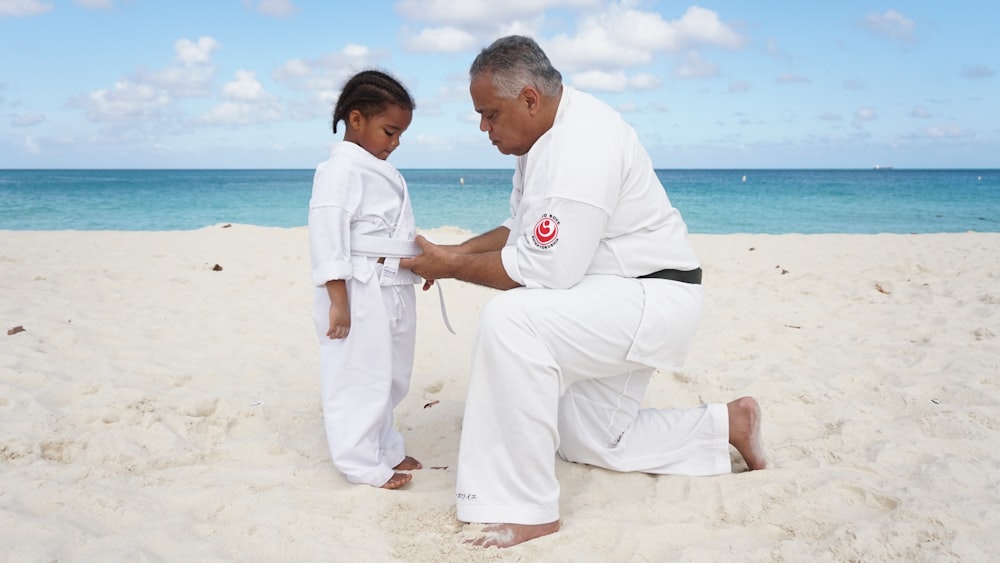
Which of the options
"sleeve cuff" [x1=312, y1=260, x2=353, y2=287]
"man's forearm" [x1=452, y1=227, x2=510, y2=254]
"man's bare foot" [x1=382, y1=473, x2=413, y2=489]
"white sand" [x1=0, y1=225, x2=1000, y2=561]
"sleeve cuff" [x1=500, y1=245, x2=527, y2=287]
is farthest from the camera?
"man's forearm" [x1=452, y1=227, x2=510, y2=254]

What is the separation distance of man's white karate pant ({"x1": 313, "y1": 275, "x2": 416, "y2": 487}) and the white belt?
0.07 meters

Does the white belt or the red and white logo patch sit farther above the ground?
the red and white logo patch

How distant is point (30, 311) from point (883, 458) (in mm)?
5523

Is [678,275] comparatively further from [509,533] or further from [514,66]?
[509,533]

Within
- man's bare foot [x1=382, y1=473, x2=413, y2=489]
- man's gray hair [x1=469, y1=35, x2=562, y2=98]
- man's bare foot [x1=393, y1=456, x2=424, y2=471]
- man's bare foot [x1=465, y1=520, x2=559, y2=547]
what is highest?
man's gray hair [x1=469, y1=35, x2=562, y2=98]

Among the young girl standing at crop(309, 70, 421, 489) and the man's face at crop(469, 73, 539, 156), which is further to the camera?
the young girl standing at crop(309, 70, 421, 489)

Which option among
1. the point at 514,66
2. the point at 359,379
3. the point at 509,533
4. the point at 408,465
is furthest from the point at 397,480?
the point at 514,66

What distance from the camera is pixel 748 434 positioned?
2.88 m

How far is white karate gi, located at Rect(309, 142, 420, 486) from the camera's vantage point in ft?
9.11

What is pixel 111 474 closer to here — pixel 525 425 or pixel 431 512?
pixel 431 512

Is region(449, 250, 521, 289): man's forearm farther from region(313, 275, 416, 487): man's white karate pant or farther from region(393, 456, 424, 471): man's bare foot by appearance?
region(393, 456, 424, 471): man's bare foot

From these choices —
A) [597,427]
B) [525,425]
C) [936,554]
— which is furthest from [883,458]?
[525,425]

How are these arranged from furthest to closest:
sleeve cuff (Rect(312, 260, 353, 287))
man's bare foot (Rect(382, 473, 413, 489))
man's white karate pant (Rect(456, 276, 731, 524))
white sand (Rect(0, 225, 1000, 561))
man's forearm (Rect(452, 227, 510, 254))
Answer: man's forearm (Rect(452, 227, 510, 254)) → man's bare foot (Rect(382, 473, 413, 489)) → sleeve cuff (Rect(312, 260, 353, 287)) → man's white karate pant (Rect(456, 276, 731, 524)) → white sand (Rect(0, 225, 1000, 561))

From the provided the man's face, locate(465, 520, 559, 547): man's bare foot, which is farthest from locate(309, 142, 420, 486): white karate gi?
locate(465, 520, 559, 547): man's bare foot
